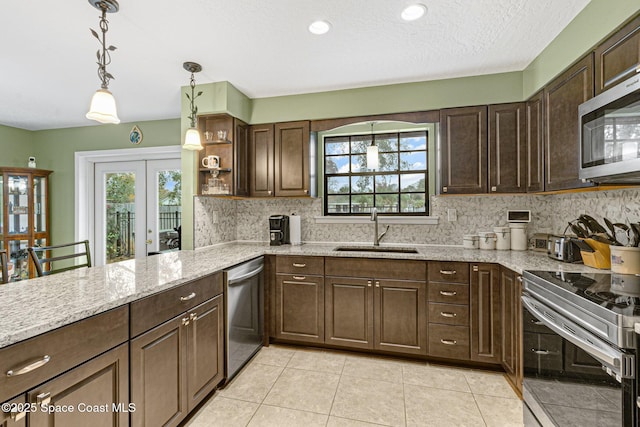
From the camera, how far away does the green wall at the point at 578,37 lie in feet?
5.29

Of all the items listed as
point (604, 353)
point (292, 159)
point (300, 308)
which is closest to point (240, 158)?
point (292, 159)

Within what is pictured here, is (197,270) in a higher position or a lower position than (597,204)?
lower

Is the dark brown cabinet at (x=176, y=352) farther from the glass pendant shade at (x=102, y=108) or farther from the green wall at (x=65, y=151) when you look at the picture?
the green wall at (x=65, y=151)

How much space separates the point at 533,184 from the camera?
101 inches

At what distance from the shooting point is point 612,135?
1526 millimetres

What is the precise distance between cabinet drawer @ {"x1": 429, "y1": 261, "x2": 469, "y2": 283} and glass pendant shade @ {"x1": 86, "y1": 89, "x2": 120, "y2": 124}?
2.46m

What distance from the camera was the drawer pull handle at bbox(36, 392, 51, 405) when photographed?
103 cm

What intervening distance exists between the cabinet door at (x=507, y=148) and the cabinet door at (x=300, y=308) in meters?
1.87

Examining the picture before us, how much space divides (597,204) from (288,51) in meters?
2.63

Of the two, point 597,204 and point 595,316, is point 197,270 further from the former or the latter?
point 597,204

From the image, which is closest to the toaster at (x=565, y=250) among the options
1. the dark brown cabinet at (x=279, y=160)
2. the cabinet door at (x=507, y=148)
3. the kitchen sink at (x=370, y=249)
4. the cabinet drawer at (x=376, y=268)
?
the cabinet door at (x=507, y=148)

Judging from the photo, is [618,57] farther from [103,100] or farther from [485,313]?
[103,100]

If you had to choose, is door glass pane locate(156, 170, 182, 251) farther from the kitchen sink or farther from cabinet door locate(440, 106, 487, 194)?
cabinet door locate(440, 106, 487, 194)

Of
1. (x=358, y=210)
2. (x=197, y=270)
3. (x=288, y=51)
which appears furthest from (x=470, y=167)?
(x=197, y=270)
